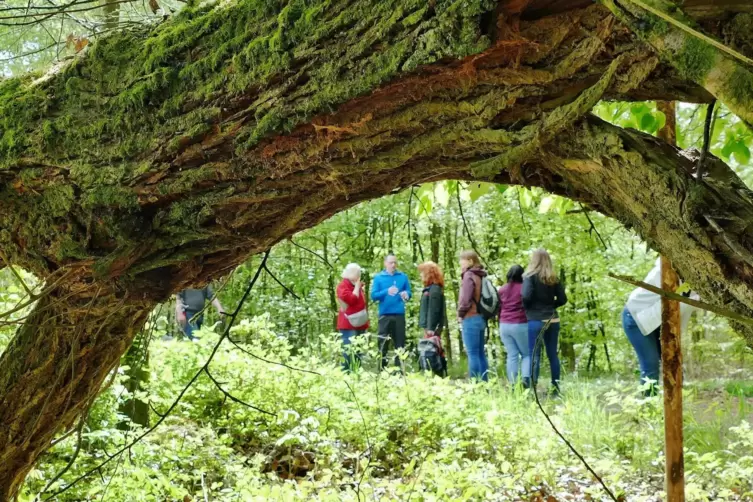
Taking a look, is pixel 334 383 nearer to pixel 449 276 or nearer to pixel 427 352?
pixel 427 352

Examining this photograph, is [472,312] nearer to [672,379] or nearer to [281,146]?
[672,379]

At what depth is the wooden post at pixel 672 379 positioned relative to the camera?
6.27 feet

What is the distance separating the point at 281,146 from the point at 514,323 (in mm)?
5822

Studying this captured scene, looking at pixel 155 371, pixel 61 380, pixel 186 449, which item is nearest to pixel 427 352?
pixel 155 371

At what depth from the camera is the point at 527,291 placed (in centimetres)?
625

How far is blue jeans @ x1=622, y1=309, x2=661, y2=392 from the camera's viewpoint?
546 centimetres

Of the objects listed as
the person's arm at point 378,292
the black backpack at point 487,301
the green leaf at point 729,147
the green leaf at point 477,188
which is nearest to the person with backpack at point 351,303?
the person's arm at point 378,292

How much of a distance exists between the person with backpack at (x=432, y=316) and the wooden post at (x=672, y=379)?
529 centimetres

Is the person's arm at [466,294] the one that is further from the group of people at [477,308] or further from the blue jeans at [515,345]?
the blue jeans at [515,345]

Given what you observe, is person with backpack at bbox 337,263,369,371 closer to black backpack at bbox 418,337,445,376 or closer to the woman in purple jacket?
black backpack at bbox 418,337,445,376

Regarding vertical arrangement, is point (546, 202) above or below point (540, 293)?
below

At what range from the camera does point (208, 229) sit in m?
1.25

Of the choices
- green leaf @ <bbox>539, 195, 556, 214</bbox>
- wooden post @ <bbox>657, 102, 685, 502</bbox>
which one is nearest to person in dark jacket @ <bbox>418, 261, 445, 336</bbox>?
green leaf @ <bbox>539, 195, 556, 214</bbox>

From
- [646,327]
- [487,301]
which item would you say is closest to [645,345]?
[646,327]
